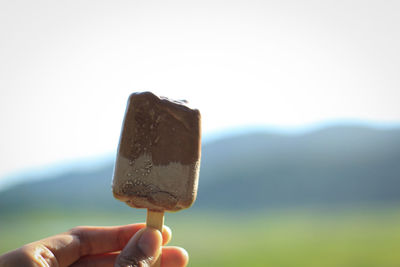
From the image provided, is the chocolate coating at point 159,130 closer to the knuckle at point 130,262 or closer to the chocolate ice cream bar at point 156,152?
the chocolate ice cream bar at point 156,152

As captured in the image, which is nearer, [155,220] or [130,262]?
[130,262]

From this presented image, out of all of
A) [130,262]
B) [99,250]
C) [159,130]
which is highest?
[159,130]

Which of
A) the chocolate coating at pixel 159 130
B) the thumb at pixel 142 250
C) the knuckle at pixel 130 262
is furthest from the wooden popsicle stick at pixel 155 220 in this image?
the chocolate coating at pixel 159 130

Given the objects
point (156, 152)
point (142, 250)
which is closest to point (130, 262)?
point (142, 250)

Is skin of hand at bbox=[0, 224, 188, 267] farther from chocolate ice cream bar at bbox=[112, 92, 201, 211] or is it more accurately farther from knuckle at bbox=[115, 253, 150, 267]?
chocolate ice cream bar at bbox=[112, 92, 201, 211]

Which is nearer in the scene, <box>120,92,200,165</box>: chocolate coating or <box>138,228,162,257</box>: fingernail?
<box>120,92,200,165</box>: chocolate coating

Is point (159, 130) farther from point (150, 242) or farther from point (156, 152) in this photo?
point (150, 242)

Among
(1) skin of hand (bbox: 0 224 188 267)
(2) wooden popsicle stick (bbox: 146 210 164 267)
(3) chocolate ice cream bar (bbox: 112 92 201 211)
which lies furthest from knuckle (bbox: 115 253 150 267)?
(3) chocolate ice cream bar (bbox: 112 92 201 211)
